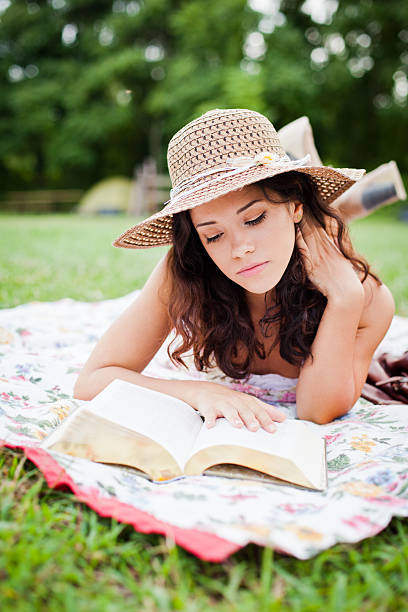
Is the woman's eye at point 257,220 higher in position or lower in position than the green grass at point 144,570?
higher

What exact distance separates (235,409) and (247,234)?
595mm

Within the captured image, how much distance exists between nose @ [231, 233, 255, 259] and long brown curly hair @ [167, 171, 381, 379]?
0.84 feet

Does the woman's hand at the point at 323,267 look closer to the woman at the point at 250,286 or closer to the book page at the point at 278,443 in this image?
the woman at the point at 250,286

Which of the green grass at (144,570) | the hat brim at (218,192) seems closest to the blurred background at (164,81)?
the hat brim at (218,192)

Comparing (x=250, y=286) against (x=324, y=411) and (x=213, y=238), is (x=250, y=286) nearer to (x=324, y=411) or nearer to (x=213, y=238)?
(x=213, y=238)

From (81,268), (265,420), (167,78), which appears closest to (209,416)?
(265,420)

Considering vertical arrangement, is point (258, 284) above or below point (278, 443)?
above

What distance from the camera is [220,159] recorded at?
1766 millimetres

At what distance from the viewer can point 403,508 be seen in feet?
4.28

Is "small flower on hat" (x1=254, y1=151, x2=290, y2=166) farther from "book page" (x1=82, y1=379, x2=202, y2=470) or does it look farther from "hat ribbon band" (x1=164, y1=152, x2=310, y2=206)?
"book page" (x1=82, y1=379, x2=202, y2=470)

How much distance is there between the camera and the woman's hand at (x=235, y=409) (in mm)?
1664

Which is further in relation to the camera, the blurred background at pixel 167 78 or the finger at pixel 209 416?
the blurred background at pixel 167 78

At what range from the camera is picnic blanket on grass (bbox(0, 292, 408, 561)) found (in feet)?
3.93

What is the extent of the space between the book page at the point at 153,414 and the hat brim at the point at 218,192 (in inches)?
22.6
